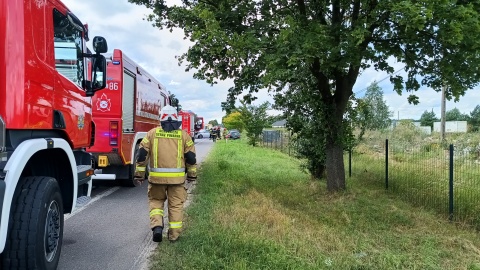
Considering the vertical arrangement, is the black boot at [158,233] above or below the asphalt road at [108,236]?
above

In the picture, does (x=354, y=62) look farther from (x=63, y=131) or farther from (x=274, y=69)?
(x=63, y=131)

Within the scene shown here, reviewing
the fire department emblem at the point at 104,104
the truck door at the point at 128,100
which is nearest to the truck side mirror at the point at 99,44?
the fire department emblem at the point at 104,104

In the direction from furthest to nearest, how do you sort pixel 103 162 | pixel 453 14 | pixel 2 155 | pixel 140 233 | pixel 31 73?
1. pixel 103 162
2. pixel 140 233
3. pixel 453 14
4. pixel 31 73
5. pixel 2 155

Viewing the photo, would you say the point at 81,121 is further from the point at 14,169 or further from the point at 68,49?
the point at 14,169

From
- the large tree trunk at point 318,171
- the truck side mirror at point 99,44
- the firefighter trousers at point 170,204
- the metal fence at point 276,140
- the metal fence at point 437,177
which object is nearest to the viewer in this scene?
the truck side mirror at point 99,44

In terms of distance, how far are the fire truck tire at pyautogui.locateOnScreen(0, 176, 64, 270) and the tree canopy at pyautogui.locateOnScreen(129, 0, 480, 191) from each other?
11.7 ft

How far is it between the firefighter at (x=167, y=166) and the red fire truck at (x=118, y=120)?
3518 mm

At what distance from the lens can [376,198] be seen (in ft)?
28.7

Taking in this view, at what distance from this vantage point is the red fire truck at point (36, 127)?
3234 millimetres

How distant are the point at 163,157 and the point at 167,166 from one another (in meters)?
0.12

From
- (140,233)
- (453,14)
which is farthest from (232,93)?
(453,14)

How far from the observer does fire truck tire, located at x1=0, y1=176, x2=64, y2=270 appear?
3.34 m

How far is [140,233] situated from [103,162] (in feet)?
10.3

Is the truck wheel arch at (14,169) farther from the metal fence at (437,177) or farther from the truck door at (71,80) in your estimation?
the metal fence at (437,177)
